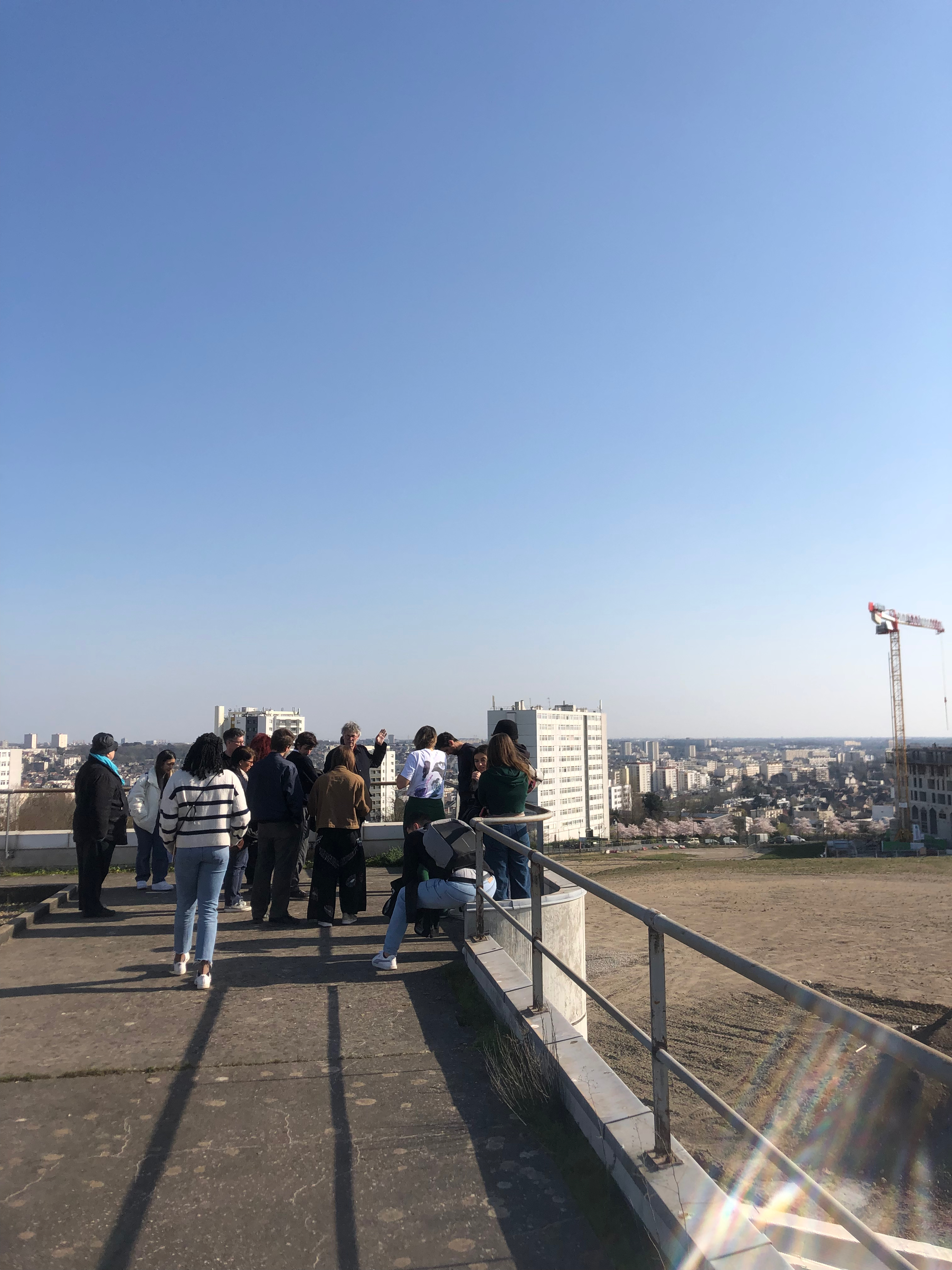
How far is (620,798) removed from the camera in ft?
502

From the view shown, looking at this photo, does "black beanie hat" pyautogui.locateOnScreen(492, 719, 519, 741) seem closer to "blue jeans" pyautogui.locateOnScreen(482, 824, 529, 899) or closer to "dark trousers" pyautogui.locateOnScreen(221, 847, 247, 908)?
"blue jeans" pyautogui.locateOnScreen(482, 824, 529, 899)

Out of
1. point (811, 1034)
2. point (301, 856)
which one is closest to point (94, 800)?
point (301, 856)

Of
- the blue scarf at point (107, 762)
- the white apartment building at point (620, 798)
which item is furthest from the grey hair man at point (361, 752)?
the white apartment building at point (620, 798)

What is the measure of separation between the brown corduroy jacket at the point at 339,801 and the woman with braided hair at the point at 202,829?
1490 mm

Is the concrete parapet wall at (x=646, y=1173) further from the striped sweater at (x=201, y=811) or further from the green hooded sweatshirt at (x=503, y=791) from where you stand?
the striped sweater at (x=201, y=811)

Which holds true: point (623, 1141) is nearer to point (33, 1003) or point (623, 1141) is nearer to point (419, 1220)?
point (419, 1220)

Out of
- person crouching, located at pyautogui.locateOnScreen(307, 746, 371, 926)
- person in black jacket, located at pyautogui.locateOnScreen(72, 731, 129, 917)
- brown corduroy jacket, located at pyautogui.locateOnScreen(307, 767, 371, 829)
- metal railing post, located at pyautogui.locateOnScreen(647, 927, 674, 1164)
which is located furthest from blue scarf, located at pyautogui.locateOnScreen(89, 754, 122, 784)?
metal railing post, located at pyautogui.locateOnScreen(647, 927, 674, 1164)

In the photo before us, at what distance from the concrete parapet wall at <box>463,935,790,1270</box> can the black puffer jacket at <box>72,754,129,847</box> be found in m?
5.05

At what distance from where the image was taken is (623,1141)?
324 cm

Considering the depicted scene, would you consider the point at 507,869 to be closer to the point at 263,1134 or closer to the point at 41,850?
the point at 263,1134

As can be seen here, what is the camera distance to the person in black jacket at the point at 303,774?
8.42 m

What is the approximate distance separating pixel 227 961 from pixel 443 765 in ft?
8.79

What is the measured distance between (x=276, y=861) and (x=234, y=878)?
3.62 ft

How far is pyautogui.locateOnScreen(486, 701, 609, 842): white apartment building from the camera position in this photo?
10319 cm
